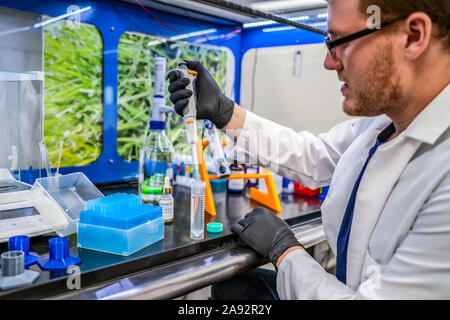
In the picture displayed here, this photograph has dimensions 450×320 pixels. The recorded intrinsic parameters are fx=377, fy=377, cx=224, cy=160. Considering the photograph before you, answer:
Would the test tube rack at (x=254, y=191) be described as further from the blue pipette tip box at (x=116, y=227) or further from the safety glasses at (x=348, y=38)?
the safety glasses at (x=348, y=38)

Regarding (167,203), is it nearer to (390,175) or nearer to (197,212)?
(197,212)

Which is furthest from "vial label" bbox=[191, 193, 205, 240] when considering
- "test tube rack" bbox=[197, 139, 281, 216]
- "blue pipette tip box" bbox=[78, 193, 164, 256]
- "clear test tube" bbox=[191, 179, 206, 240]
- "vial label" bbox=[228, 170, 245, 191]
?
"vial label" bbox=[228, 170, 245, 191]

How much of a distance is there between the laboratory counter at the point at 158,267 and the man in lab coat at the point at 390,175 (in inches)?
4.3

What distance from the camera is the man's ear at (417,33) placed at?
2.98 ft

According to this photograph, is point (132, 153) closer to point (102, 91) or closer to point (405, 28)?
point (102, 91)

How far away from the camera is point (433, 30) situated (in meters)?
0.95

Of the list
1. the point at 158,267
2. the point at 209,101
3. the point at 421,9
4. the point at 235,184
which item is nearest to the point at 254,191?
the point at 235,184

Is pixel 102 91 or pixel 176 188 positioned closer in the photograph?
pixel 102 91

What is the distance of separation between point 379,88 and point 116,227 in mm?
800

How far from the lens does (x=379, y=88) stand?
988 mm

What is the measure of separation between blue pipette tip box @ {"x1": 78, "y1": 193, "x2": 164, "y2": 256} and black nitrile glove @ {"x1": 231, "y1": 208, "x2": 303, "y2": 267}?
292mm

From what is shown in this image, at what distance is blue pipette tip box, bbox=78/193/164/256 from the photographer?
3.40 ft
